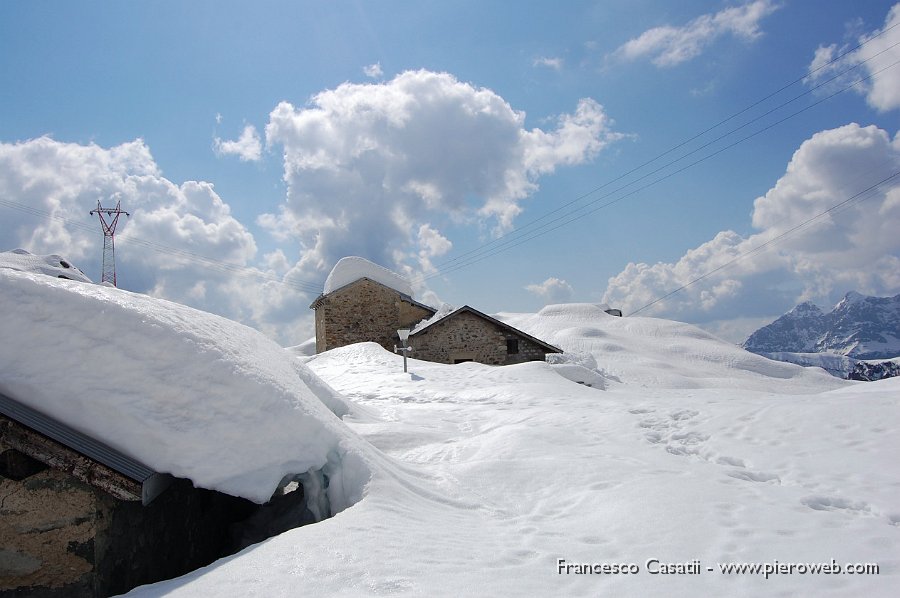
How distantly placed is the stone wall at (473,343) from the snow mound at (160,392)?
61.4ft

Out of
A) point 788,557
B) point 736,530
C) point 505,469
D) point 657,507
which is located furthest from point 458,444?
point 788,557

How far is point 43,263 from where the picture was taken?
20.3 meters

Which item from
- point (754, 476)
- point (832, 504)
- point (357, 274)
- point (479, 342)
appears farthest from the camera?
point (357, 274)

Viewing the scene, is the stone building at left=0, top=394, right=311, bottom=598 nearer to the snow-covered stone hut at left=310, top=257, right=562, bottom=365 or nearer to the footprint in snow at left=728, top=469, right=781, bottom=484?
the footprint in snow at left=728, top=469, right=781, bottom=484

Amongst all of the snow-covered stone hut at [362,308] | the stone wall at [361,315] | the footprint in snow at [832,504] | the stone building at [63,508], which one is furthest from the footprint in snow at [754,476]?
the stone wall at [361,315]

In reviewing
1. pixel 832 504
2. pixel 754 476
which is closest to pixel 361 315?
pixel 754 476

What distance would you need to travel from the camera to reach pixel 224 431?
16.1 feet

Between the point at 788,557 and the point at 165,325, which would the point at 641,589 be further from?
the point at 165,325

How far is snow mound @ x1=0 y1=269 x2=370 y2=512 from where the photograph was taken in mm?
4531

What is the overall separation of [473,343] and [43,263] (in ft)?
59.1

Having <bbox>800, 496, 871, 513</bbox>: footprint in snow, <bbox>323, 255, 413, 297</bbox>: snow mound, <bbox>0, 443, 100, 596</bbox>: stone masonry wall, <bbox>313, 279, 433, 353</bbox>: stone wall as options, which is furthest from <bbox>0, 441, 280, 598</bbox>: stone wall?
<bbox>323, 255, 413, 297</bbox>: snow mound

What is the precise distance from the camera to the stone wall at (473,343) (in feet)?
79.9

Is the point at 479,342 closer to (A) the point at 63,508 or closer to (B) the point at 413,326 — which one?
(B) the point at 413,326

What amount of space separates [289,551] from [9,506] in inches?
95.9
